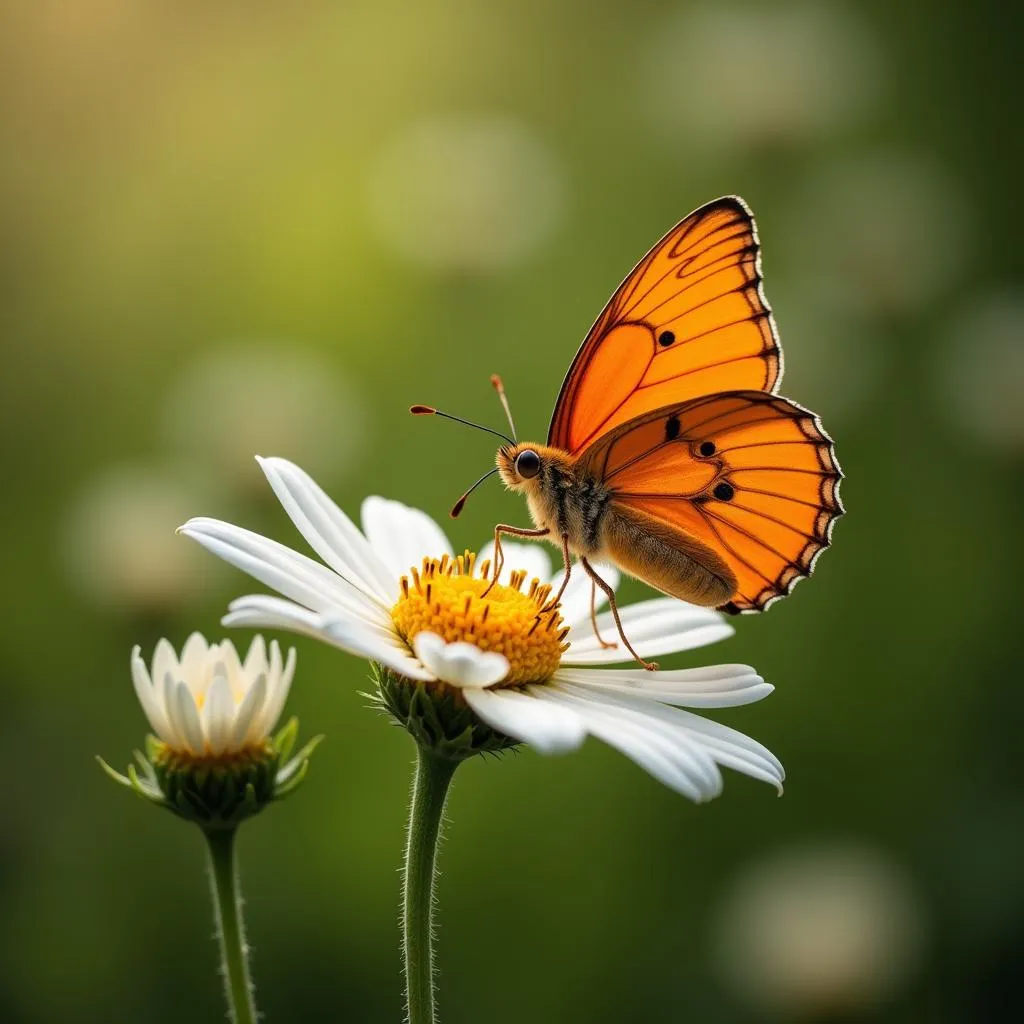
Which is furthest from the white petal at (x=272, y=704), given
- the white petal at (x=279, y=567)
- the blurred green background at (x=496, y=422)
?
the blurred green background at (x=496, y=422)

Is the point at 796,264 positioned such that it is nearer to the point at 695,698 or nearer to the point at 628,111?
the point at 628,111

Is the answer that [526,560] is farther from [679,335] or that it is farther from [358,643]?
[358,643]

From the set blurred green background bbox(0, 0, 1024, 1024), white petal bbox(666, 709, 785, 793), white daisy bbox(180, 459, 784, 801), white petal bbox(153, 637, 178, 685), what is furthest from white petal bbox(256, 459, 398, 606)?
blurred green background bbox(0, 0, 1024, 1024)

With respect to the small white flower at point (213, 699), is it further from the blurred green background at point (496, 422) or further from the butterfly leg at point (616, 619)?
the blurred green background at point (496, 422)

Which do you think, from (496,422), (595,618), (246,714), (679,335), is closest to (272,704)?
(246,714)

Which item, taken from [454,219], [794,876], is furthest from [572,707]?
[454,219]

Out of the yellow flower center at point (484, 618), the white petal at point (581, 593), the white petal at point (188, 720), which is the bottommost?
the white petal at point (188, 720)

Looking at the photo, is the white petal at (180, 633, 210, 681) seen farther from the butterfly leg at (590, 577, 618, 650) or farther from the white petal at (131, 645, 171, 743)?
the butterfly leg at (590, 577, 618, 650)
